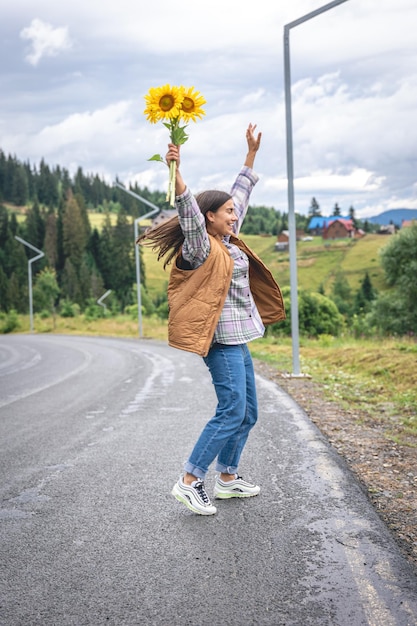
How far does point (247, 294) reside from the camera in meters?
4.37

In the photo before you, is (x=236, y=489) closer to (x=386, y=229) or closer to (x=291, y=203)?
(x=291, y=203)

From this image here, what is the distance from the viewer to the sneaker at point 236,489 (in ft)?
14.8

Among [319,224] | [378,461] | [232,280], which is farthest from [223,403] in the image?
[319,224]

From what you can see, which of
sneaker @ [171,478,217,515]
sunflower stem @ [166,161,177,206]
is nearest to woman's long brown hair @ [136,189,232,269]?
sunflower stem @ [166,161,177,206]

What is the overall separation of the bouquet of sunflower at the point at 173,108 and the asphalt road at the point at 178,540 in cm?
211

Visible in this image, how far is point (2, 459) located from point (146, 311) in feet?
201

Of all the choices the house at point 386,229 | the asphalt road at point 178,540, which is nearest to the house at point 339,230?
the house at point 386,229

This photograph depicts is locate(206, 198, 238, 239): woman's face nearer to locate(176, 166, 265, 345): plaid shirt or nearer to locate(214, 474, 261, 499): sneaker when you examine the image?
locate(176, 166, 265, 345): plaid shirt

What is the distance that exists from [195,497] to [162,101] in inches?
90.8

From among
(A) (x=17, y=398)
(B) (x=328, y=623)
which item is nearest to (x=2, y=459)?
(B) (x=328, y=623)

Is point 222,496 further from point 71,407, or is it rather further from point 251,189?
point 71,407

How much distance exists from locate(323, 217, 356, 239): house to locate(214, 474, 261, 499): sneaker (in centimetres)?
15860

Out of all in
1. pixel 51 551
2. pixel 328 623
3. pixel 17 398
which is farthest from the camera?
pixel 17 398

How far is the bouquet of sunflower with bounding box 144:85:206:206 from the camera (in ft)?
12.9
